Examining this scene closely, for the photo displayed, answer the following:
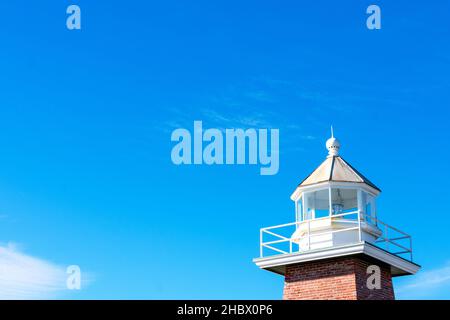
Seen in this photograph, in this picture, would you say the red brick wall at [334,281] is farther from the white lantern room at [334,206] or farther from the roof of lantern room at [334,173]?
the roof of lantern room at [334,173]

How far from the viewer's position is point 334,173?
97.2 feet

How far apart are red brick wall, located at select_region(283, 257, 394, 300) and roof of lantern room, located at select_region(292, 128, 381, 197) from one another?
123 inches

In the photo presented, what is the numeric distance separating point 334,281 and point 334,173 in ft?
14.0

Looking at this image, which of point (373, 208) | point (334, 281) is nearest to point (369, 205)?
point (373, 208)

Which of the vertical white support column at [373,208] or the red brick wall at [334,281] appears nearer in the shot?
the red brick wall at [334,281]

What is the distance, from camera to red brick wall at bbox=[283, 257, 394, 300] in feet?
90.5

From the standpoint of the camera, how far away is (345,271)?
27734 millimetres

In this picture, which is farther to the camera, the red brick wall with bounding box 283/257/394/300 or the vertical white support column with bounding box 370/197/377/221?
the vertical white support column with bounding box 370/197/377/221

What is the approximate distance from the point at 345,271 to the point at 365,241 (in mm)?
1303

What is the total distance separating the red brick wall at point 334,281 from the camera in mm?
27578

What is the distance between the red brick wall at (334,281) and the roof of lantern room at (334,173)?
312 centimetres

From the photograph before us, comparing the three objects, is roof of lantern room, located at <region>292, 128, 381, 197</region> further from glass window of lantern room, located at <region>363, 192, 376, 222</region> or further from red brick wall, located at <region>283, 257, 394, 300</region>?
red brick wall, located at <region>283, 257, 394, 300</region>
